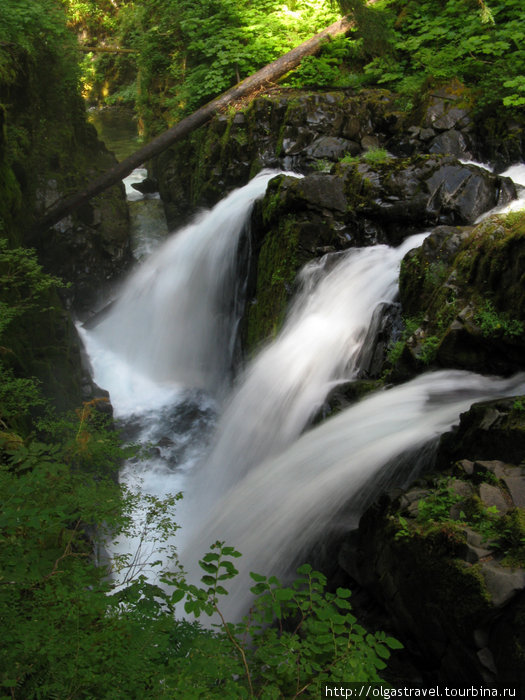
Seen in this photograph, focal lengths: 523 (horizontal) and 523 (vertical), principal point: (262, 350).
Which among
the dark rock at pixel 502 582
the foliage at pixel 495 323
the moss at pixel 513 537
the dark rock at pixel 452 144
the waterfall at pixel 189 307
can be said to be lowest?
the waterfall at pixel 189 307

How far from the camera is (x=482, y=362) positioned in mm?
4398

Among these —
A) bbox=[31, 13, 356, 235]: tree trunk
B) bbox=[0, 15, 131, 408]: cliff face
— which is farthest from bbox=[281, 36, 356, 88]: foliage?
bbox=[0, 15, 131, 408]: cliff face

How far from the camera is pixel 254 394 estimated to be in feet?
21.3

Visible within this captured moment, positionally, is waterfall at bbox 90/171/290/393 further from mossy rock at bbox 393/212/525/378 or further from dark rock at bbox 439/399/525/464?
dark rock at bbox 439/399/525/464

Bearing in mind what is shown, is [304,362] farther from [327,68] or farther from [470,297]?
[327,68]

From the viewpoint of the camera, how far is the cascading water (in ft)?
13.3

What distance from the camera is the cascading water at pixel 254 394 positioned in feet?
13.3

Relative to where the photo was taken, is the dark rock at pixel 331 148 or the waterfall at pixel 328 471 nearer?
the waterfall at pixel 328 471

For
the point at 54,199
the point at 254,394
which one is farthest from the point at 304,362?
the point at 54,199

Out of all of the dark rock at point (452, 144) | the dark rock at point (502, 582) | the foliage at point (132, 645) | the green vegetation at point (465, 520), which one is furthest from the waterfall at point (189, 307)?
the dark rock at point (502, 582)

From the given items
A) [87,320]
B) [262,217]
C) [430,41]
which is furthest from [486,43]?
[87,320]

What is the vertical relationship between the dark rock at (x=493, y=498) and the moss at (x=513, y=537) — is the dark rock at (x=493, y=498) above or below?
below

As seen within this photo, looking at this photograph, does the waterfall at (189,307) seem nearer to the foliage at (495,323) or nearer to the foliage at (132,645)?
the foliage at (495,323)

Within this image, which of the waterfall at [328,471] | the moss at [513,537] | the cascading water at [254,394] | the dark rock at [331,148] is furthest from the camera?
the dark rock at [331,148]
